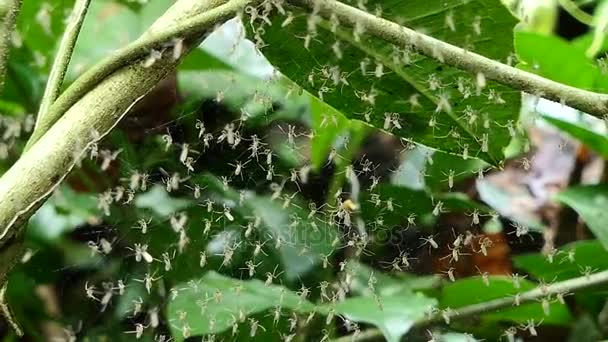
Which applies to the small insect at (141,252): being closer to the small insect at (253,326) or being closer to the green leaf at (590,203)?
the small insect at (253,326)

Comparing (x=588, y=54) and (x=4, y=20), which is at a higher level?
(x=4, y=20)

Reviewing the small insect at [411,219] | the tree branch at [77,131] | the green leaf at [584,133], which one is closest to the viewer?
the tree branch at [77,131]

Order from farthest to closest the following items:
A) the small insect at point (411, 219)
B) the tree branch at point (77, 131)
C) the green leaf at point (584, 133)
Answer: the green leaf at point (584, 133) < the small insect at point (411, 219) < the tree branch at point (77, 131)

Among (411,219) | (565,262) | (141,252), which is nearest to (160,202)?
(141,252)

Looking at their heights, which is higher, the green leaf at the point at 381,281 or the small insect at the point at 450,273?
the green leaf at the point at 381,281

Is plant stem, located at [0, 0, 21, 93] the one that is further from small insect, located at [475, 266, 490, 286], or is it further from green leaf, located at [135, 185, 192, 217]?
small insect, located at [475, 266, 490, 286]

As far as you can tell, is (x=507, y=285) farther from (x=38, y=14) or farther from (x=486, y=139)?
(x=38, y=14)

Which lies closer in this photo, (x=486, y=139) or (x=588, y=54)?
(x=486, y=139)

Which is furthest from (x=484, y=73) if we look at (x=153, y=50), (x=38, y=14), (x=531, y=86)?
(x=38, y=14)

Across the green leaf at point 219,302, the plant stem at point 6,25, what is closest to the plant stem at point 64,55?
the plant stem at point 6,25
